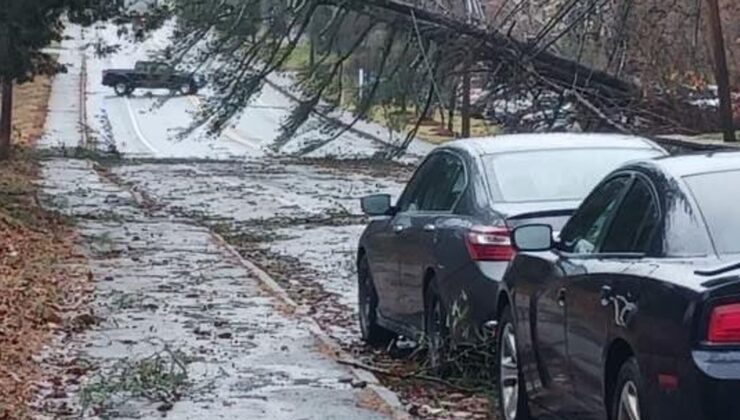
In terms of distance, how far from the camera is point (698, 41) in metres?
28.4

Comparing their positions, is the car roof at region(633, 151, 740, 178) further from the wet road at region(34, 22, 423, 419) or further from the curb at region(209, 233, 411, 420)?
the wet road at region(34, 22, 423, 419)

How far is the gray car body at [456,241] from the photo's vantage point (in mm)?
10375

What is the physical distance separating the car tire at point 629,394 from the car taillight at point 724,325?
1.68 ft

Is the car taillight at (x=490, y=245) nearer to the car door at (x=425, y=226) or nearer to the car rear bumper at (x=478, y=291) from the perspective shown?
the car rear bumper at (x=478, y=291)

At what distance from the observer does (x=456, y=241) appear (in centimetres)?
1066

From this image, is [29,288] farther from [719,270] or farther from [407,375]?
[719,270]

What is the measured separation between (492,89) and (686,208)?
21.5 m

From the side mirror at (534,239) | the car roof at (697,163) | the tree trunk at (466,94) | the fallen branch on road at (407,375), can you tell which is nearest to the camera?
the car roof at (697,163)

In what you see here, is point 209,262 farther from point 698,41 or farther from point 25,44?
point 698,41

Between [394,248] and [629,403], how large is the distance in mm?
5659

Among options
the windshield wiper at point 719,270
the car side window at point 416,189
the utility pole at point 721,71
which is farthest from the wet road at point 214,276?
the utility pole at point 721,71

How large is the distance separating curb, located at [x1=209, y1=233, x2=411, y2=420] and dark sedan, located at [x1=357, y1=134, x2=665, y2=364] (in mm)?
440

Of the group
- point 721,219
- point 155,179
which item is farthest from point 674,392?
point 155,179

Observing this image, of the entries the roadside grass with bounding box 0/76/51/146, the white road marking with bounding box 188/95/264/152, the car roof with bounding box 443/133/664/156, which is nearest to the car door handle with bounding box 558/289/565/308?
the car roof with bounding box 443/133/664/156
